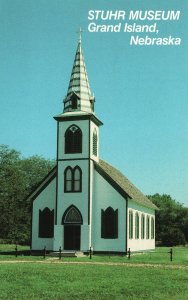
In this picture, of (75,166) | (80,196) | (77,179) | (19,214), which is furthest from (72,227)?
(19,214)

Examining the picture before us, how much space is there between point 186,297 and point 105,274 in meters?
7.47

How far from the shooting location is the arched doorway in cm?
4212

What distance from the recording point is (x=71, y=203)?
42.6 metres

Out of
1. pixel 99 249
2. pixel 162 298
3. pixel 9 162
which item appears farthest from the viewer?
pixel 9 162

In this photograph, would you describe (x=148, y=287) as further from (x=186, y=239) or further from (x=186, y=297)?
(x=186, y=239)

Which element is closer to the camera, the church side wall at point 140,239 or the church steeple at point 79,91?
the church steeple at point 79,91

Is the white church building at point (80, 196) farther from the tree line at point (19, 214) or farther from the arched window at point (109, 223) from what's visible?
the tree line at point (19, 214)

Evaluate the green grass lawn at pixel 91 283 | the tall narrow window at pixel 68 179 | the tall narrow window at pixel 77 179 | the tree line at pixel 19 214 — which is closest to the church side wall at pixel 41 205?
the tall narrow window at pixel 68 179

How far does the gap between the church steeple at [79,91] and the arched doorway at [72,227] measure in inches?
354

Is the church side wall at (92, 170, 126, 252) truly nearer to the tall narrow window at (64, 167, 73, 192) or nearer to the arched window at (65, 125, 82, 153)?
the tall narrow window at (64, 167, 73, 192)

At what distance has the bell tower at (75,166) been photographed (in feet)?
138

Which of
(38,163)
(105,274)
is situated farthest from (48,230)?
(38,163)

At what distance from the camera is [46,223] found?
1750 inches

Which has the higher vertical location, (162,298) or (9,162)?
(9,162)
